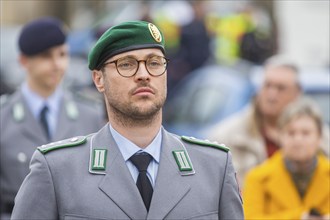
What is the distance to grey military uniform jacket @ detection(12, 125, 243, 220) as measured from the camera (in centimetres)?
525

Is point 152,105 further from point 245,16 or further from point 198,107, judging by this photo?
point 245,16

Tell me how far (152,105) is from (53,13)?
92.4 ft

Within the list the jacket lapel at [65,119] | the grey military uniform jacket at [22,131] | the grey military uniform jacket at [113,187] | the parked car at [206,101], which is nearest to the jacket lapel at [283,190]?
the grey military uniform jacket at [22,131]

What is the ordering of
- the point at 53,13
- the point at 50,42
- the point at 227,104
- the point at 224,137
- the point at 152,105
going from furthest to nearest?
the point at 53,13
the point at 227,104
the point at 224,137
the point at 50,42
the point at 152,105

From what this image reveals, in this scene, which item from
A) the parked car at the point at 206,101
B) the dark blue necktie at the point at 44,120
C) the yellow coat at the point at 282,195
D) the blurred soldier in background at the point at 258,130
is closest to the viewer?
the yellow coat at the point at 282,195

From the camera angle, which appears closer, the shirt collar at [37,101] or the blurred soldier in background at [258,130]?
the shirt collar at [37,101]

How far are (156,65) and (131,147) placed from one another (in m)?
0.35

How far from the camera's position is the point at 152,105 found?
530cm

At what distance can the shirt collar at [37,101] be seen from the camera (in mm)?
8688

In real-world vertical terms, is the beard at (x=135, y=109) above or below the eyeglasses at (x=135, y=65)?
below

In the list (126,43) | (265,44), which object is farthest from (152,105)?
(265,44)

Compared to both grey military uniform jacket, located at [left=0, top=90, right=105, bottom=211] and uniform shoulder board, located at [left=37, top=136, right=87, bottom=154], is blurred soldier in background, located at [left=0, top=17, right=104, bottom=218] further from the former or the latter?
uniform shoulder board, located at [left=37, top=136, right=87, bottom=154]

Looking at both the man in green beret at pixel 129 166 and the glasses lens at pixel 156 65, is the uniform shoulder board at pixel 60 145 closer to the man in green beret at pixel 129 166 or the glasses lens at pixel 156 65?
the man in green beret at pixel 129 166

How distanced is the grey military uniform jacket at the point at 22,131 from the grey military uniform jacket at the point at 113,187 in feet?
8.95
